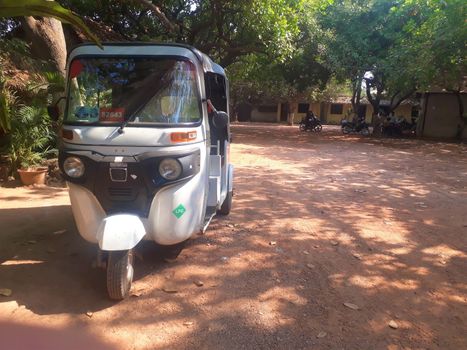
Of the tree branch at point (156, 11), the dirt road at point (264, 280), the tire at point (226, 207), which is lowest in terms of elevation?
the dirt road at point (264, 280)

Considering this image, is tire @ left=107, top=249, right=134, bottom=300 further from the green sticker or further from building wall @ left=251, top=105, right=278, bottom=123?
building wall @ left=251, top=105, right=278, bottom=123

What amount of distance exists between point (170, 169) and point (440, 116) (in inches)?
919

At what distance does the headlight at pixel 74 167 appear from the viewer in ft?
10.8

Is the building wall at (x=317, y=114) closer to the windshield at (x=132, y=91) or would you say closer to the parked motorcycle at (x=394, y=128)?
the parked motorcycle at (x=394, y=128)

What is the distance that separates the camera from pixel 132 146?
10.8 feet

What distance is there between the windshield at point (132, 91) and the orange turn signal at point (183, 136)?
0.14m

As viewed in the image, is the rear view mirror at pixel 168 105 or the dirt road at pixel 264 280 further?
the rear view mirror at pixel 168 105

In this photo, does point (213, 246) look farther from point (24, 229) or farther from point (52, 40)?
point (52, 40)

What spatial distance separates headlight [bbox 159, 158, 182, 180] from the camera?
10.8 feet

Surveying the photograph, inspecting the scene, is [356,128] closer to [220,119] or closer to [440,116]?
[440,116]

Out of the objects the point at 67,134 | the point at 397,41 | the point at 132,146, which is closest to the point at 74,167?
the point at 67,134

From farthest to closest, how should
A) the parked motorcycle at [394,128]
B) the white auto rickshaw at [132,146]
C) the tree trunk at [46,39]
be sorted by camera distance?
the parked motorcycle at [394,128]
the tree trunk at [46,39]
the white auto rickshaw at [132,146]

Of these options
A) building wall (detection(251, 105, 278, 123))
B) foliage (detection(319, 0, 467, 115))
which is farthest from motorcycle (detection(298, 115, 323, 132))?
building wall (detection(251, 105, 278, 123))

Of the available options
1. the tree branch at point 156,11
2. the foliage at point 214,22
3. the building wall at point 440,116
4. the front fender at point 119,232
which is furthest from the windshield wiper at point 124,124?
the building wall at point 440,116
